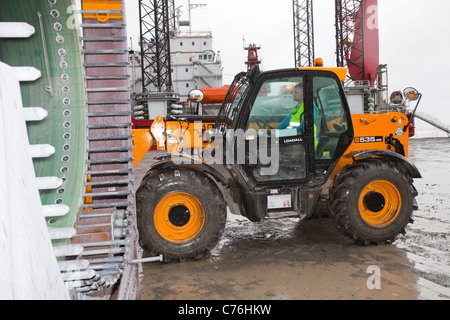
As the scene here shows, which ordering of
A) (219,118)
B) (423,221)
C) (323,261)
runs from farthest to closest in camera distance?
(423,221) < (219,118) < (323,261)

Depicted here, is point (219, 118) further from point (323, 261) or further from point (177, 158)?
point (323, 261)

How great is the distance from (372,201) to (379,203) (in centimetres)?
10

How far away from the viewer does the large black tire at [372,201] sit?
450 centimetres

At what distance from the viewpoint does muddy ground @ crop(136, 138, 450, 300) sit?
11.3 ft

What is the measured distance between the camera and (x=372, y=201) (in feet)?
15.2

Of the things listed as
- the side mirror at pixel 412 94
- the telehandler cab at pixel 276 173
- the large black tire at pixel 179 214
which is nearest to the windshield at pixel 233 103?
the telehandler cab at pixel 276 173

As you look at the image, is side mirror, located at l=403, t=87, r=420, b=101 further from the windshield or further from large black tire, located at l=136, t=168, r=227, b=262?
large black tire, located at l=136, t=168, r=227, b=262

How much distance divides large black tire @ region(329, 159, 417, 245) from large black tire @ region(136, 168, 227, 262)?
1400 millimetres

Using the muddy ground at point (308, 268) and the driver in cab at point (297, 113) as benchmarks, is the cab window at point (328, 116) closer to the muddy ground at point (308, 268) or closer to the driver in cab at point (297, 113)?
the driver in cab at point (297, 113)

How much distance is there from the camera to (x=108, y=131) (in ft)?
9.11

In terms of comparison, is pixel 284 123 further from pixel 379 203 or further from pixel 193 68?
pixel 193 68

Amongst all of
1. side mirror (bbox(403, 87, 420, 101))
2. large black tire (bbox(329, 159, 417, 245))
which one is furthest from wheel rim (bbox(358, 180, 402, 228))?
side mirror (bbox(403, 87, 420, 101))
